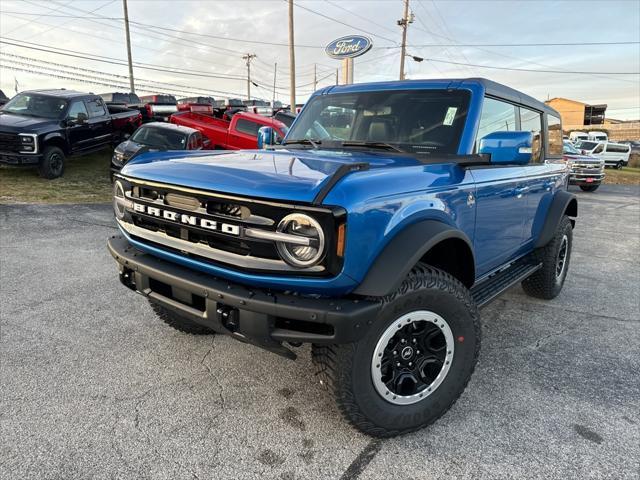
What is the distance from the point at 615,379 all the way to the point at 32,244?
646cm

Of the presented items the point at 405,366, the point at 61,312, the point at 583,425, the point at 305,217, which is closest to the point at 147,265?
the point at 305,217

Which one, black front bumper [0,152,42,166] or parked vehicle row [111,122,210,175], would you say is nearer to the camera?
black front bumper [0,152,42,166]

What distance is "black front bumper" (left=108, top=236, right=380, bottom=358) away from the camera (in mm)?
1896

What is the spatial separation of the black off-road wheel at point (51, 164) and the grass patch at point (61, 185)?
5.8 inches

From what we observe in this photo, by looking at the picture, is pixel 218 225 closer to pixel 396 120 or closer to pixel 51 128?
pixel 396 120

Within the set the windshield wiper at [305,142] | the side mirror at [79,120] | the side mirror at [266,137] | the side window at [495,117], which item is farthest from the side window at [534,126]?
the side mirror at [79,120]

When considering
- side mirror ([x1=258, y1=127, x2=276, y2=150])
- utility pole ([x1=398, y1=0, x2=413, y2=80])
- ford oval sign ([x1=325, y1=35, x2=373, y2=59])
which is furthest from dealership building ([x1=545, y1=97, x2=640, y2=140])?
side mirror ([x1=258, y1=127, x2=276, y2=150])

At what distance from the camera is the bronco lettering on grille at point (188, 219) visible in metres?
2.10

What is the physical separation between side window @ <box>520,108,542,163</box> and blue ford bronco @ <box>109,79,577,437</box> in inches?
22.8

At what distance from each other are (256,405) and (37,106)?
36.7 ft

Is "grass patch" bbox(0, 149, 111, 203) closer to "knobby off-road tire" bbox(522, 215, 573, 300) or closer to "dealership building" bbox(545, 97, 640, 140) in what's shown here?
"knobby off-road tire" bbox(522, 215, 573, 300)

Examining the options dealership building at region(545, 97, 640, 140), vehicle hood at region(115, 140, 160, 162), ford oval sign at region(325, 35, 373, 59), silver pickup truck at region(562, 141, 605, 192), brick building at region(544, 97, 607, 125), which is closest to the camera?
vehicle hood at region(115, 140, 160, 162)

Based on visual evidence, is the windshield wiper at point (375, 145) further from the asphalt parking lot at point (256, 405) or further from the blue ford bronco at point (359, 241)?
the asphalt parking lot at point (256, 405)

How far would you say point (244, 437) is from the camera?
2311 millimetres
